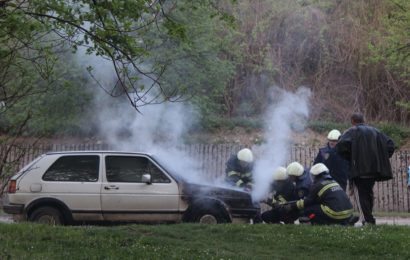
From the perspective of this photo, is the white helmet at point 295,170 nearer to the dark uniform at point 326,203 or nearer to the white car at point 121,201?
the dark uniform at point 326,203

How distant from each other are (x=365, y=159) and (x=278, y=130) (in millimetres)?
9746

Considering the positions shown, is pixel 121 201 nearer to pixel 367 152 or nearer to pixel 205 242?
pixel 205 242

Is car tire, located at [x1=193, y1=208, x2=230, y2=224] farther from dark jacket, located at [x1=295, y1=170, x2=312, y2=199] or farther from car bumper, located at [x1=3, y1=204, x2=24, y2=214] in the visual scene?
car bumper, located at [x1=3, y1=204, x2=24, y2=214]

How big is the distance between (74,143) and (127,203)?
33.9ft

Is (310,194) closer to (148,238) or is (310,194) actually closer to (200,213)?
(200,213)

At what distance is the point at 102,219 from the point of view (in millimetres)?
10328

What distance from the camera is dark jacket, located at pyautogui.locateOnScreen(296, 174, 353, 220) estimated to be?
9641 mm

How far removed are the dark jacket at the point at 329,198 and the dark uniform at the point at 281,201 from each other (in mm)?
765

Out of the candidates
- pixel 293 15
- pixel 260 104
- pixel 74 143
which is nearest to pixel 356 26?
pixel 293 15

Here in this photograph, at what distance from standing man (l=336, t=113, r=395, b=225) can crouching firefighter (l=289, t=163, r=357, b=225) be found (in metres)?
0.28

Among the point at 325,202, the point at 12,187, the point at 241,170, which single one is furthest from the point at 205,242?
the point at 12,187

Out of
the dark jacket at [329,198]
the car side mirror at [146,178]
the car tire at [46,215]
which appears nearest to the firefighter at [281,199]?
the dark jacket at [329,198]

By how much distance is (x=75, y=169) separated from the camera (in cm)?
1065

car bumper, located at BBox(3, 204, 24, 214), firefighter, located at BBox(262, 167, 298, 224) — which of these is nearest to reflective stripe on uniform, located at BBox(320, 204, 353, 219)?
firefighter, located at BBox(262, 167, 298, 224)
